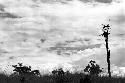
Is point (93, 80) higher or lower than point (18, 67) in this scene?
lower

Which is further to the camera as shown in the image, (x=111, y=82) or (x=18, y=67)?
(x=18, y=67)

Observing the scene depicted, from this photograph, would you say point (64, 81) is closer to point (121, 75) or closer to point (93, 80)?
point (93, 80)

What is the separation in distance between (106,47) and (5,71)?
19.2 metres

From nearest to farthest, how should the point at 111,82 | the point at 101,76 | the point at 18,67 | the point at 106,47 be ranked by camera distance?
the point at 111,82
the point at 101,76
the point at 106,47
the point at 18,67

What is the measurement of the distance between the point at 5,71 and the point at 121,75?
744cm

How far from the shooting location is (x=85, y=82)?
13.6 metres

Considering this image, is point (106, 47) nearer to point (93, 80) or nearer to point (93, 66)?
point (93, 66)

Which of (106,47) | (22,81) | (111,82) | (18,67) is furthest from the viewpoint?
(18,67)

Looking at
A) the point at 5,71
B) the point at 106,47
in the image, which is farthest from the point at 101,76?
the point at 106,47

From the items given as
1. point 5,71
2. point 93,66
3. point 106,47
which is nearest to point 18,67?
point 93,66

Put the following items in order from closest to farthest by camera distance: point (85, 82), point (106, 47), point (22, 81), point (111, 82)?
1. point (85, 82)
2. point (22, 81)
3. point (111, 82)
4. point (106, 47)

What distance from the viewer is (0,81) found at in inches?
596

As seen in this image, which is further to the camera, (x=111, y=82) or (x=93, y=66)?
(x=93, y=66)

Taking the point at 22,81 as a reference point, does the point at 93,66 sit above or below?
above
